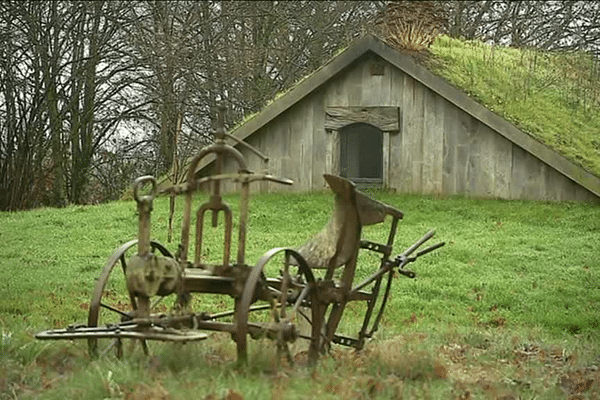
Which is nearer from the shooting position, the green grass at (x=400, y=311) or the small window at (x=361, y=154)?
the green grass at (x=400, y=311)

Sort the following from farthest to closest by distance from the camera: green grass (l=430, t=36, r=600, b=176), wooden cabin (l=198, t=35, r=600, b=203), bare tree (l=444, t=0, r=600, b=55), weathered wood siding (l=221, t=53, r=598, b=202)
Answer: bare tree (l=444, t=0, r=600, b=55), green grass (l=430, t=36, r=600, b=176), weathered wood siding (l=221, t=53, r=598, b=202), wooden cabin (l=198, t=35, r=600, b=203)

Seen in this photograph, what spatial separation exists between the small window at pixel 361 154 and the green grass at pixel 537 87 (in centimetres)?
227

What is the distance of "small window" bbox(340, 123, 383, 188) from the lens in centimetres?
1831

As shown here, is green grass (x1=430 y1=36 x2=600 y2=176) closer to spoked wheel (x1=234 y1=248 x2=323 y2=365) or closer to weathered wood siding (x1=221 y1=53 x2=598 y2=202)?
weathered wood siding (x1=221 y1=53 x2=598 y2=202)

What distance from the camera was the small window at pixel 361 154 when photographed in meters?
18.3

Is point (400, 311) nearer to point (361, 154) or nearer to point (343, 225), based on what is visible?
point (343, 225)

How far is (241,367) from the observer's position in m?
6.22

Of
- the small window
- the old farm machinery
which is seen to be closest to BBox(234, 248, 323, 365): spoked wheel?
the old farm machinery

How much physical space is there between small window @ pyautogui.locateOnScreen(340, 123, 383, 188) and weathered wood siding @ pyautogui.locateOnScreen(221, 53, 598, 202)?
1.97 ft

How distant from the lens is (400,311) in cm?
1121

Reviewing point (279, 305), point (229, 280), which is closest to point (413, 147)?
point (279, 305)

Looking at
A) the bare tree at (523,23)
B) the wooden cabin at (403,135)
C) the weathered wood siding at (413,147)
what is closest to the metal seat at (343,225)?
the wooden cabin at (403,135)

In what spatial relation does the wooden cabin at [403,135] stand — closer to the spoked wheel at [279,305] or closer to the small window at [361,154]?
the small window at [361,154]

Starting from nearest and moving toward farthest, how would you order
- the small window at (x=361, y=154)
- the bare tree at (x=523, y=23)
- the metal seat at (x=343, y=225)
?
the metal seat at (x=343, y=225), the small window at (x=361, y=154), the bare tree at (x=523, y=23)
